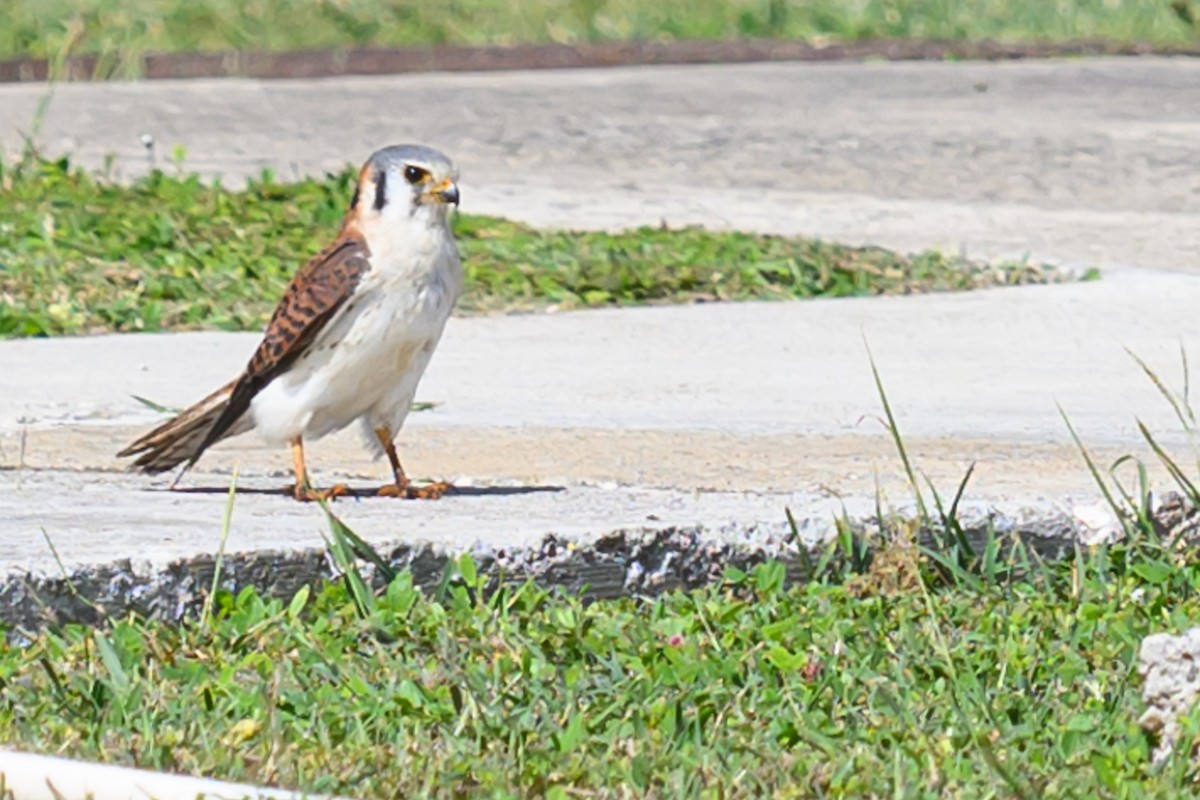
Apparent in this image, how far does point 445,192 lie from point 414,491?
611 millimetres

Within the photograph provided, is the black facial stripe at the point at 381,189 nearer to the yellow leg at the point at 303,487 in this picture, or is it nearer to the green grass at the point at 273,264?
the yellow leg at the point at 303,487

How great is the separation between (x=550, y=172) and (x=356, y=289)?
6572 millimetres

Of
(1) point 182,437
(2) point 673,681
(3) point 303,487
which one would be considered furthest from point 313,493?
(2) point 673,681

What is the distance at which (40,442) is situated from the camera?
628 cm

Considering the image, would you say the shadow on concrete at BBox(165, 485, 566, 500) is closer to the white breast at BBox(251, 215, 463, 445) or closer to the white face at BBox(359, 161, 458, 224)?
the white breast at BBox(251, 215, 463, 445)

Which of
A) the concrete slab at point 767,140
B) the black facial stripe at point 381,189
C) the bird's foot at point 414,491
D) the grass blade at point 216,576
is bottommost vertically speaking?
the concrete slab at point 767,140

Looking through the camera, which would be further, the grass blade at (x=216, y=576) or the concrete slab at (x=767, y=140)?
the concrete slab at (x=767, y=140)

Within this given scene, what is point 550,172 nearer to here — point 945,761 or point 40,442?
point 40,442

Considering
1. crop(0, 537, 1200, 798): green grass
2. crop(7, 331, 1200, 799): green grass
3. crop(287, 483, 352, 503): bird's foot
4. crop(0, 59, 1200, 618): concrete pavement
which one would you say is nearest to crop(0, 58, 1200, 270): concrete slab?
crop(0, 59, 1200, 618): concrete pavement

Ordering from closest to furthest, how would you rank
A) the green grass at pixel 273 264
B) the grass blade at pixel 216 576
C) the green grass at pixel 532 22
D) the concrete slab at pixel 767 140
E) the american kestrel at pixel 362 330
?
the grass blade at pixel 216 576, the american kestrel at pixel 362 330, the green grass at pixel 273 264, the concrete slab at pixel 767 140, the green grass at pixel 532 22

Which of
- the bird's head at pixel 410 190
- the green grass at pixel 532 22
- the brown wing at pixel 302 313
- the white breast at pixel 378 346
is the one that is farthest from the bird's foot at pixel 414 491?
the green grass at pixel 532 22

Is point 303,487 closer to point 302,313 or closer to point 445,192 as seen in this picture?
point 302,313

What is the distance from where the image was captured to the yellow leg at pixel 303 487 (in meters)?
5.49

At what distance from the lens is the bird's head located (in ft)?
18.2
